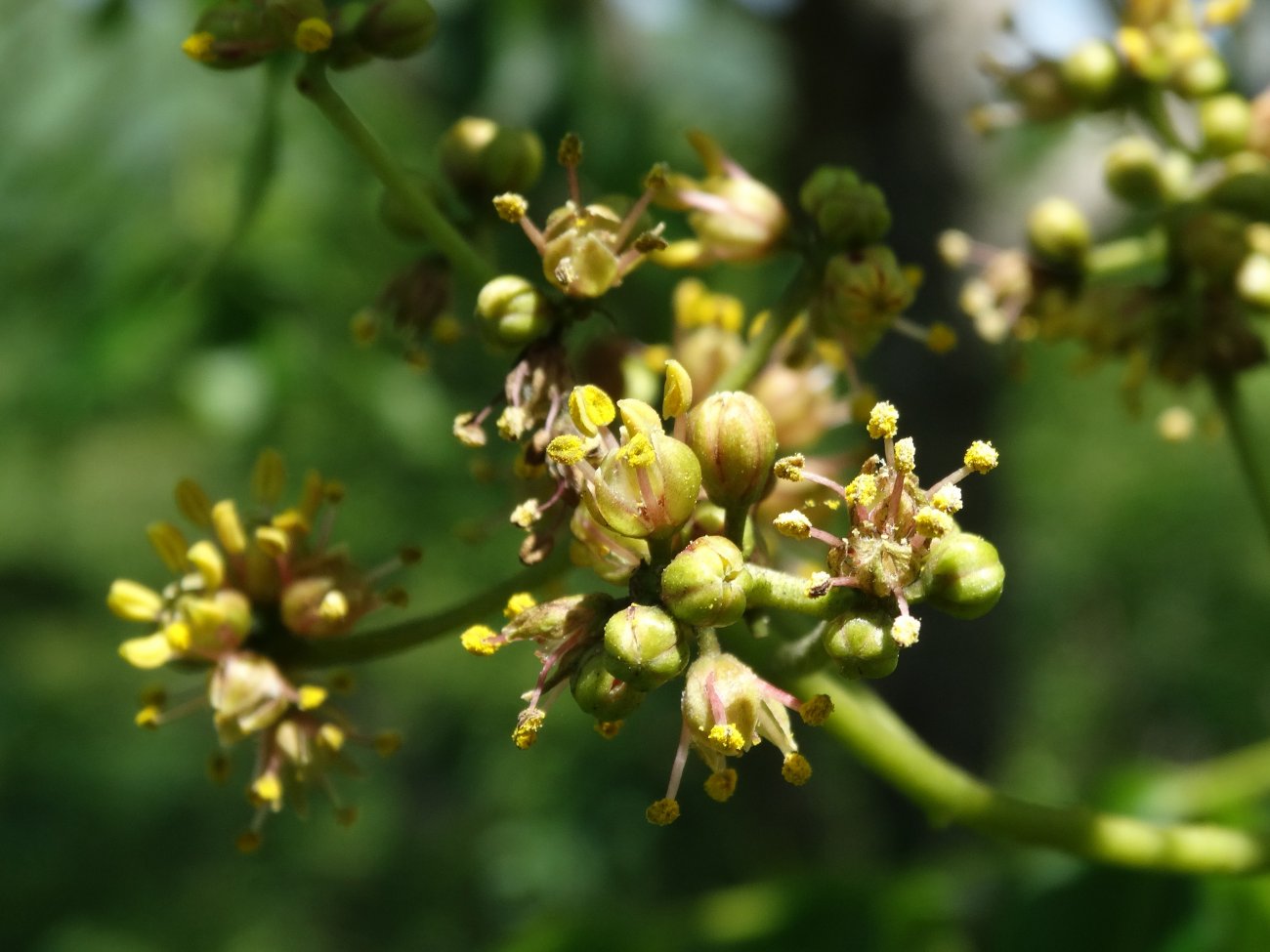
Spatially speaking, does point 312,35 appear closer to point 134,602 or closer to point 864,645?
point 134,602

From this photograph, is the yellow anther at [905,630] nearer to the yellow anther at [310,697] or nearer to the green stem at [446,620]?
the green stem at [446,620]

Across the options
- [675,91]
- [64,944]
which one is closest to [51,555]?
[64,944]

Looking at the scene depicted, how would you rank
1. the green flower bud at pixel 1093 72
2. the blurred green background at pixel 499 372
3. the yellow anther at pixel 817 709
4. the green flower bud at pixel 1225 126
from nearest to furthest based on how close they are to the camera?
1. the yellow anther at pixel 817 709
2. the green flower bud at pixel 1225 126
3. the green flower bud at pixel 1093 72
4. the blurred green background at pixel 499 372

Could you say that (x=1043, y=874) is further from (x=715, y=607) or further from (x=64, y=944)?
(x=64, y=944)

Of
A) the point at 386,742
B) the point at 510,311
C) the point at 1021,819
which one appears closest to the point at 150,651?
the point at 386,742

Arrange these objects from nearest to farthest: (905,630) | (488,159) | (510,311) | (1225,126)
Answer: (905,630), (510,311), (488,159), (1225,126)

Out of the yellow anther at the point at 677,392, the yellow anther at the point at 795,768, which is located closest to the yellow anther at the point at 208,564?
the yellow anther at the point at 677,392
